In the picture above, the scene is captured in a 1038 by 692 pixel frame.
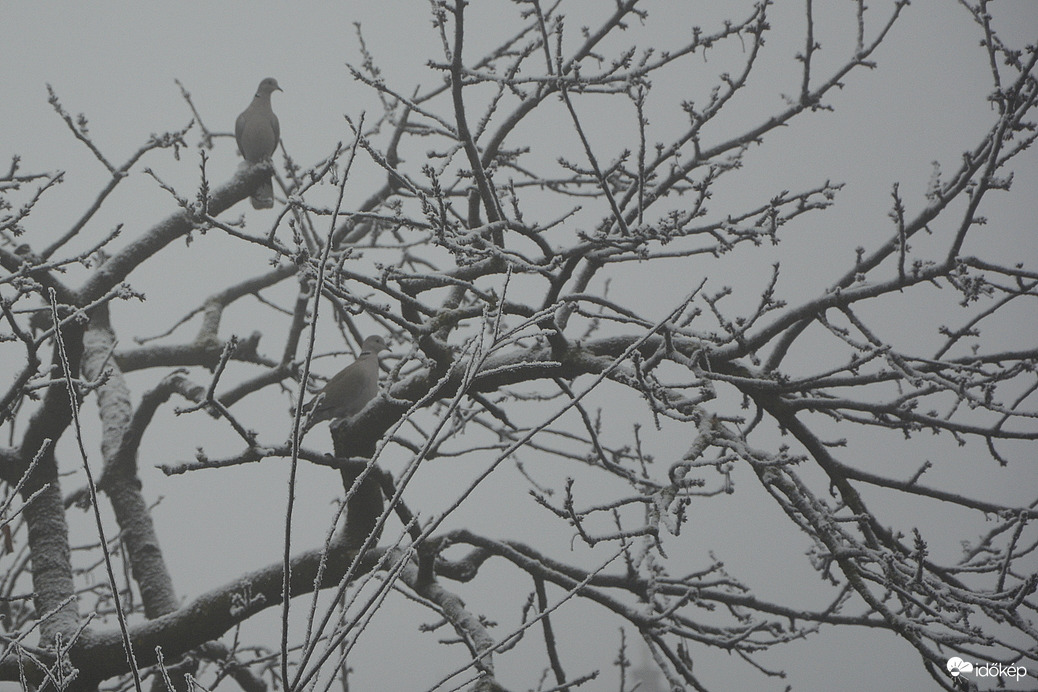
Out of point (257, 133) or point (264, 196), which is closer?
point (264, 196)

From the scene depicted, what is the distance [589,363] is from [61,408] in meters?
2.57

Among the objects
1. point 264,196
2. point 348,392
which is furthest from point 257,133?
point 348,392

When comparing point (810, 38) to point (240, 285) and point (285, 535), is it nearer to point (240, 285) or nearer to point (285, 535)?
point (285, 535)

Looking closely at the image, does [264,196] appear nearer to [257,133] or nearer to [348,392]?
[257,133]

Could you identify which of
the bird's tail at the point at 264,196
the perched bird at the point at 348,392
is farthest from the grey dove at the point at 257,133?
the perched bird at the point at 348,392

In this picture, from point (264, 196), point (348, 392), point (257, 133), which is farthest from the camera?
point (257, 133)

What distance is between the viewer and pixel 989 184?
8.78 feet

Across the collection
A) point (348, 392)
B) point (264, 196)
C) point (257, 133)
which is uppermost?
point (257, 133)

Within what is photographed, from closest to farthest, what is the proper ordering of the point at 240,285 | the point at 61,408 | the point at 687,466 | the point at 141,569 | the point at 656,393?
the point at 687,466
the point at 656,393
the point at 61,408
the point at 141,569
the point at 240,285

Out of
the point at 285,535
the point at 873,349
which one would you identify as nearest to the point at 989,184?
the point at 873,349

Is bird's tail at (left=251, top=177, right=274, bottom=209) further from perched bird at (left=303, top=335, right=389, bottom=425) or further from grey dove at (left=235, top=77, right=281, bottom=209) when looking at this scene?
perched bird at (left=303, top=335, right=389, bottom=425)

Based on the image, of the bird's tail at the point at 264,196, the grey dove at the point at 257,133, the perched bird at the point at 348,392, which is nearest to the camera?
the perched bird at the point at 348,392

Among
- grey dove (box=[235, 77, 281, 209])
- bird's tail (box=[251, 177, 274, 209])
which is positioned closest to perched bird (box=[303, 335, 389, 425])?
bird's tail (box=[251, 177, 274, 209])

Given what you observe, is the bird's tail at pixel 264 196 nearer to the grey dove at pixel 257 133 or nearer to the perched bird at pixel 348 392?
the grey dove at pixel 257 133
